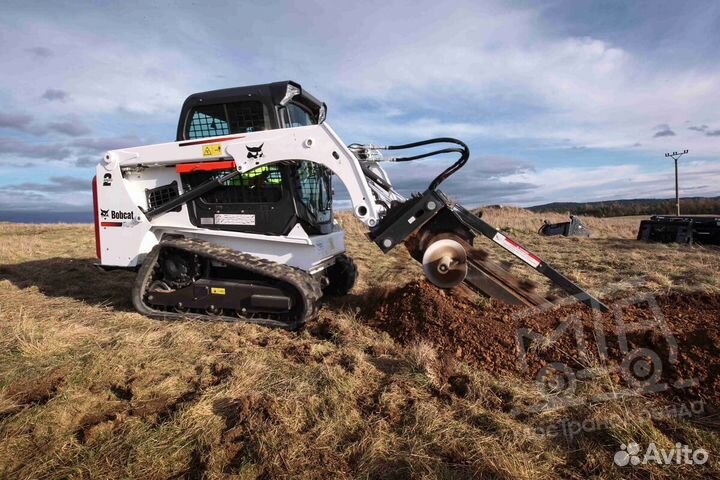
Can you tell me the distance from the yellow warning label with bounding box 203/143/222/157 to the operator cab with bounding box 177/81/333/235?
23 cm

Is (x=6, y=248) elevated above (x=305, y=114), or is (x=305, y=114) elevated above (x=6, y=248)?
(x=305, y=114)

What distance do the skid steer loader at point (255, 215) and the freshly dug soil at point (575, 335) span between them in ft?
1.06

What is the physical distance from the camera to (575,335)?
423 cm

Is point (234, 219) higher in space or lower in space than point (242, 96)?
lower

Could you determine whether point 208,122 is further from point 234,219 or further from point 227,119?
point 234,219

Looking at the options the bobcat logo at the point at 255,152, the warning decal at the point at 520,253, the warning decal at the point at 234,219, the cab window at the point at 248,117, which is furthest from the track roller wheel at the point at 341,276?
the warning decal at the point at 520,253

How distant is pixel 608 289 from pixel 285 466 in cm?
611

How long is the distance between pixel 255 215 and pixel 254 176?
0.50 m

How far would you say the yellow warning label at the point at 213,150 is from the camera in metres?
5.52

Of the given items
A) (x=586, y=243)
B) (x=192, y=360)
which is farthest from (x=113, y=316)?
(x=586, y=243)

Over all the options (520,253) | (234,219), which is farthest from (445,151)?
(234,219)

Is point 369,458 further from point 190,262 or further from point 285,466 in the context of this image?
point 190,262

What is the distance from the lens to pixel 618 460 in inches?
104

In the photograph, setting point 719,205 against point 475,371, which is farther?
point 719,205
